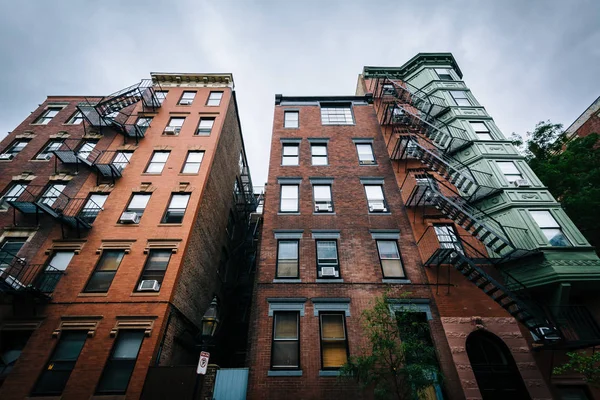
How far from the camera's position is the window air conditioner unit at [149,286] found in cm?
1176

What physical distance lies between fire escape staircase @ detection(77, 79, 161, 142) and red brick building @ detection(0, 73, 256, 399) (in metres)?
0.10

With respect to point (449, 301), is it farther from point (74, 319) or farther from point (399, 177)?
point (74, 319)

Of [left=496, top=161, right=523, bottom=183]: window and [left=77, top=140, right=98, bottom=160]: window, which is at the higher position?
[left=77, top=140, right=98, bottom=160]: window

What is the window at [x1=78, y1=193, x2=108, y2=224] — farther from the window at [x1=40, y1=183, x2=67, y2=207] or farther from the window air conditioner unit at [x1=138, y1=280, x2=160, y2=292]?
the window air conditioner unit at [x1=138, y1=280, x2=160, y2=292]

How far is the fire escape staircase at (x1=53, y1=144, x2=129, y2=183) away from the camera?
15.6 m

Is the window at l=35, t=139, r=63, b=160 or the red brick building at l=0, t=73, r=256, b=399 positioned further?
the window at l=35, t=139, r=63, b=160

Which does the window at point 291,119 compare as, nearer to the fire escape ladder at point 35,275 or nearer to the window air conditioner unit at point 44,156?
the fire escape ladder at point 35,275

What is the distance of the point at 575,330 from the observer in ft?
36.7

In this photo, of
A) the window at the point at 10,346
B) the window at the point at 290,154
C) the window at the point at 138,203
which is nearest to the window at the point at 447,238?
the window at the point at 290,154

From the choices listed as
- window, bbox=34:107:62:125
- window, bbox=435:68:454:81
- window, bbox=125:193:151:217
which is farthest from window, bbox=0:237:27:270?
window, bbox=435:68:454:81

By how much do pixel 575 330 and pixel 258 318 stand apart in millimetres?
13207

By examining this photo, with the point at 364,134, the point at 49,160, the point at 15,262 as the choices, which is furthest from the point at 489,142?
the point at 49,160

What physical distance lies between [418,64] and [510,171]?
41.4 feet

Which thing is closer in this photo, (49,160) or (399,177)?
(399,177)
